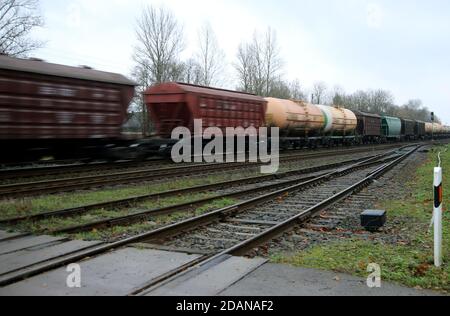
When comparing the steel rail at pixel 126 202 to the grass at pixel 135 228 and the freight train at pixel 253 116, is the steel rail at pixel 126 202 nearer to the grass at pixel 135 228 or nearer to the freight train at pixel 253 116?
the grass at pixel 135 228

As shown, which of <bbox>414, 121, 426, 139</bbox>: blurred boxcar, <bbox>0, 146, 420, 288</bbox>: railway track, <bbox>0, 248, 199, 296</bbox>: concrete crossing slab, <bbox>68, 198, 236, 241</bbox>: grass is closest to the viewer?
<bbox>0, 248, 199, 296</bbox>: concrete crossing slab

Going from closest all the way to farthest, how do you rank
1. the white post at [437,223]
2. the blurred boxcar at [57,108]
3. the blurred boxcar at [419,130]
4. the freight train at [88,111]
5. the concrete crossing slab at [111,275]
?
the concrete crossing slab at [111,275] < the white post at [437,223] < the blurred boxcar at [57,108] < the freight train at [88,111] < the blurred boxcar at [419,130]

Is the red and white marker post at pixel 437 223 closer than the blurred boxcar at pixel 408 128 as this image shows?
Yes

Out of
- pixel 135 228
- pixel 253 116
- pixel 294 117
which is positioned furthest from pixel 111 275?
pixel 294 117

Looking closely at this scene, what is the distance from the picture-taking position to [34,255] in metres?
5.25

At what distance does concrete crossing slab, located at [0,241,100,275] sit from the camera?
4.80 metres

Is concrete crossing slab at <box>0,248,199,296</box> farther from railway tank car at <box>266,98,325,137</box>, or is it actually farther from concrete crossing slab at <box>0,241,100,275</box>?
railway tank car at <box>266,98,325,137</box>

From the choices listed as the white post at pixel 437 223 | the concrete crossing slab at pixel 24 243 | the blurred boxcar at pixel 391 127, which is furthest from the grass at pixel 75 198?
the blurred boxcar at pixel 391 127

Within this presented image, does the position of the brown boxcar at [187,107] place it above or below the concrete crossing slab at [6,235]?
above

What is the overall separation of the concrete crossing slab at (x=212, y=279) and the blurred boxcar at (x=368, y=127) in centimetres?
3923

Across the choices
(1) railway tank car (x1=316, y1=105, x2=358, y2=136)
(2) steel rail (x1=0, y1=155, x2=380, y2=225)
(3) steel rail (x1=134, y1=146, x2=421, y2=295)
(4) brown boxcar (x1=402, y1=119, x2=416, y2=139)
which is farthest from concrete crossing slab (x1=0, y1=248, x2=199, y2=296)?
(4) brown boxcar (x1=402, y1=119, x2=416, y2=139)

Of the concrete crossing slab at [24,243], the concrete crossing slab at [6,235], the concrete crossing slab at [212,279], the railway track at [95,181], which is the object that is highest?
the railway track at [95,181]

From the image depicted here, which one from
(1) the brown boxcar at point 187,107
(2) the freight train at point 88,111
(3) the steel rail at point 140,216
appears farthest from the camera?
(1) the brown boxcar at point 187,107

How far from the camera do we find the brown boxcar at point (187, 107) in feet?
62.5
